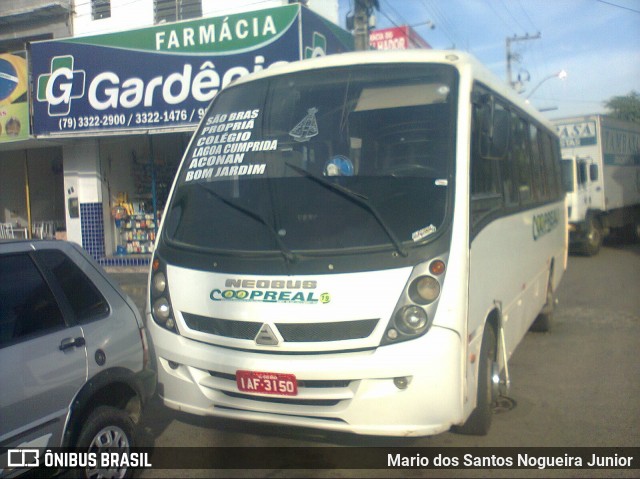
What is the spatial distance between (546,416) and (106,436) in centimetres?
345

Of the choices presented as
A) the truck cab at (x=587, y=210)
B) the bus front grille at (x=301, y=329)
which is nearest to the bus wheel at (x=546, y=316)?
the bus front grille at (x=301, y=329)

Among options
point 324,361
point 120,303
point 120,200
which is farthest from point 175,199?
point 120,200

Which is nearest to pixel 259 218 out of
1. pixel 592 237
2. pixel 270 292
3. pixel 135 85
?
pixel 270 292

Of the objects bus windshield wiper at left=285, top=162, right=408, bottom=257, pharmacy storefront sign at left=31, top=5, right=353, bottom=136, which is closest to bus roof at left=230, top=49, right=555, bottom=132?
bus windshield wiper at left=285, top=162, right=408, bottom=257

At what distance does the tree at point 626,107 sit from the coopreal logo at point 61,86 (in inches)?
1406

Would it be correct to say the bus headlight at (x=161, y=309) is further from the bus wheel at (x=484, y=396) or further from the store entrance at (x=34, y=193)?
the store entrance at (x=34, y=193)

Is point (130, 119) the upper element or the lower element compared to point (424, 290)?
upper

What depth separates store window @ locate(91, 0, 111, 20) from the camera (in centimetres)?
1497

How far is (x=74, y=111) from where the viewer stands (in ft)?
42.1

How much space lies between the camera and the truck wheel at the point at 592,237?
642 inches

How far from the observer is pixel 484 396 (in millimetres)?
4477

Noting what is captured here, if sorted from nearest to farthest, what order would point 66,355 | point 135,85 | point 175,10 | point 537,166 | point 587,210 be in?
point 66,355 → point 537,166 → point 135,85 → point 175,10 → point 587,210

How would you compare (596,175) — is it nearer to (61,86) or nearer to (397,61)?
(61,86)

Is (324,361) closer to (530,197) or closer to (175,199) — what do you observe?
(175,199)
